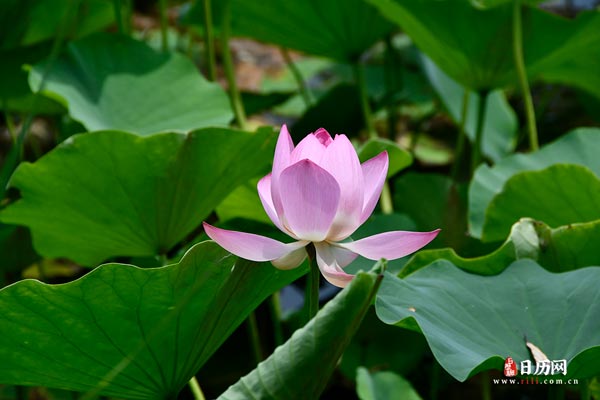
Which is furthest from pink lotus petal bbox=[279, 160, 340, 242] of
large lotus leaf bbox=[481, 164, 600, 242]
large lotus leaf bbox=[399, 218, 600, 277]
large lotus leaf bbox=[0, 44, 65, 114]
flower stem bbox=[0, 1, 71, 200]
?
large lotus leaf bbox=[0, 44, 65, 114]

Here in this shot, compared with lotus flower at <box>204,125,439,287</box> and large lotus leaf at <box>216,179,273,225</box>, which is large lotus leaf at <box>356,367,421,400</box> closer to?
large lotus leaf at <box>216,179,273,225</box>

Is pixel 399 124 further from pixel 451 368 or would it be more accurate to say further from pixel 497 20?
pixel 451 368

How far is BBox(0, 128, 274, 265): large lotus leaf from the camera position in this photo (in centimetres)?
110

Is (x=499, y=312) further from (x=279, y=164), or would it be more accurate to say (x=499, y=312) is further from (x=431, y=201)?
(x=431, y=201)

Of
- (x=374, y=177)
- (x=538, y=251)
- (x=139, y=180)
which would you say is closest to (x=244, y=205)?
(x=139, y=180)

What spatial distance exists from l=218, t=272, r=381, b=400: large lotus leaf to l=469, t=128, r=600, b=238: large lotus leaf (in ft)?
2.24

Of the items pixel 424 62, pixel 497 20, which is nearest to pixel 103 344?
pixel 497 20

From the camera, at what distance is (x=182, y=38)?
2.73 metres

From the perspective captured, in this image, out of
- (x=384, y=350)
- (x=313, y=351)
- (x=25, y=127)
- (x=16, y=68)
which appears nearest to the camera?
(x=313, y=351)

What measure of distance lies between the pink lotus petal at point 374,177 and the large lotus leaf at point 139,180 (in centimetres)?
40

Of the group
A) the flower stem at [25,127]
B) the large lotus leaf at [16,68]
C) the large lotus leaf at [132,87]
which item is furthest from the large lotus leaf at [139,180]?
the large lotus leaf at [16,68]

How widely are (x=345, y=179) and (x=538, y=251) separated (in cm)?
41

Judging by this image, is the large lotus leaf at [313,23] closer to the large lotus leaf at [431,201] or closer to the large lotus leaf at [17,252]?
the large lotus leaf at [431,201]

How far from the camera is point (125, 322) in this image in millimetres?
808
